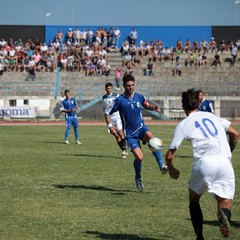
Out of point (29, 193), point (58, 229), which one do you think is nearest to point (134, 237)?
point (58, 229)

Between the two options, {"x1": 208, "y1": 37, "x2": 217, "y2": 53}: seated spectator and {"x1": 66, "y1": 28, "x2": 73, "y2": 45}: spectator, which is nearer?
{"x1": 66, "y1": 28, "x2": 73, "y2": 45}: spectator

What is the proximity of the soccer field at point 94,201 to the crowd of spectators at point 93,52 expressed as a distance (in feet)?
106

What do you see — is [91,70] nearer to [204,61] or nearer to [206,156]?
[204,61]

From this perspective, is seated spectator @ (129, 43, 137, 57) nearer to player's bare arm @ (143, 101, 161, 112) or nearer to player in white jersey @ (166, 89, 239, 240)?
player's bare arm @ (143, 101, 161, 112)

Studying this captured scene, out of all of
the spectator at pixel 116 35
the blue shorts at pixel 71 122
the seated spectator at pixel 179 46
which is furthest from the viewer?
the spectator at pixel 116 35

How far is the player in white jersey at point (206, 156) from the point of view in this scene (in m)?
8.50

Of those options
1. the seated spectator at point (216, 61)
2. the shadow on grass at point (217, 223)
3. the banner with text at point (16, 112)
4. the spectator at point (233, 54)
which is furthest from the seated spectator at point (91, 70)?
the shadow on grass at point (217, 223)

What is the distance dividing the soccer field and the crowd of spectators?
32.4 meters

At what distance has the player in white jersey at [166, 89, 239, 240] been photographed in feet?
27.9

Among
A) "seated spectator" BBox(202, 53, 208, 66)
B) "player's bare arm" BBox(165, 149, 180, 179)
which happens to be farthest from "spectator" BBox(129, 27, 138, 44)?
"player's bare arm" BBox(165, 149, 180, 179)

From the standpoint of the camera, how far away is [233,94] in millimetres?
51562

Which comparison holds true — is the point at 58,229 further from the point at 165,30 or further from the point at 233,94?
the point at 165,30

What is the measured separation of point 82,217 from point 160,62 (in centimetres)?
4494

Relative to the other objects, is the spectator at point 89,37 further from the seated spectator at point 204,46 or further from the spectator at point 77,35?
the seated spectator at point 204,46
